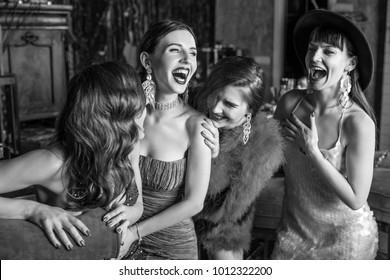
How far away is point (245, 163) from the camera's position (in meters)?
1.59

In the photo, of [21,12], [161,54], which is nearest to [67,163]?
[161,54]

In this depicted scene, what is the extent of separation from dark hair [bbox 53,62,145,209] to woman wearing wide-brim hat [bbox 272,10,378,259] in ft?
2.03

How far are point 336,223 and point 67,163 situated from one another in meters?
0.96

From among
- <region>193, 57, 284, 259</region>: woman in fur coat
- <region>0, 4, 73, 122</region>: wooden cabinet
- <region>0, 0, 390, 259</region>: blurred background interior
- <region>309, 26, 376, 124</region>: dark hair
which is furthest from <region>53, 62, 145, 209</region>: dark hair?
<region>0, 4, 73, 122</region>: wooden cabinet

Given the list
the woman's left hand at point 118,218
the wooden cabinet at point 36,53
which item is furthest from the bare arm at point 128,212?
the wooden cabinet at point 36,53

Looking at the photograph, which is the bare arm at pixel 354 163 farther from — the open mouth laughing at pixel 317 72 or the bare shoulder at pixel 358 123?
the open mouth laughing at pixel 317 72

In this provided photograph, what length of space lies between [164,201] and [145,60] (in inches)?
16.7

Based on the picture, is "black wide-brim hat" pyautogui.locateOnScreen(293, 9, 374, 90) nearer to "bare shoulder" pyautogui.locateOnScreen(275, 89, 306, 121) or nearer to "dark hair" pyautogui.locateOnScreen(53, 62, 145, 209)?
"bare shoulder" pyautogui.locateOnScreen(275, 89, 306, 121)

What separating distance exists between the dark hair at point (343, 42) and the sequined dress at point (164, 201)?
0.61m

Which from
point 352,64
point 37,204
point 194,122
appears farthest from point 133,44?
point 37,204

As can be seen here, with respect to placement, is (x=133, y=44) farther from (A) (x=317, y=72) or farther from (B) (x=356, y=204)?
(B) (x=356, y=204)

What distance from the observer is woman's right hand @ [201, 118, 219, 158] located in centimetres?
147

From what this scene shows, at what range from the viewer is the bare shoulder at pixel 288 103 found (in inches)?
71.0
